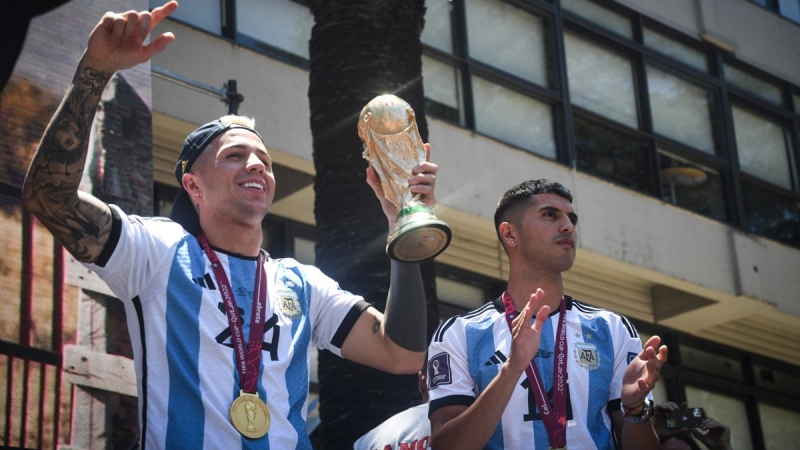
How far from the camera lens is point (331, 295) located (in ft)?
17.7

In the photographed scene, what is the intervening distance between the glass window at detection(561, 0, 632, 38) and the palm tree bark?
22.6 feet

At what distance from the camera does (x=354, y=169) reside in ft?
24.7

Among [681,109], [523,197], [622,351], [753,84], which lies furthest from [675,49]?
[622,351]

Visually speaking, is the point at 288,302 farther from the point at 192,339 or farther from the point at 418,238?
the point at 418,238

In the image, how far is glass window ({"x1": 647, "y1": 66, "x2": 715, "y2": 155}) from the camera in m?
15.3

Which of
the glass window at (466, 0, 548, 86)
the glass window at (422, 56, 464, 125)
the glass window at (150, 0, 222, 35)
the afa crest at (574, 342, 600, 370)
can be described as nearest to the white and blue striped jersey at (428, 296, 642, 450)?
the afa crest at (574, 342, 600, 370)

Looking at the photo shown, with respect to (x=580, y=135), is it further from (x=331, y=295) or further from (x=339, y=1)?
(x=331, y=295)

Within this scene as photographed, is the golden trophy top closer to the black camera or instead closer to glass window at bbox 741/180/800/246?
the black camera

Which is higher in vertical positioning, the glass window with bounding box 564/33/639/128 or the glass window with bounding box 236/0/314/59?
the glass window with bounding box 564/33/639/128

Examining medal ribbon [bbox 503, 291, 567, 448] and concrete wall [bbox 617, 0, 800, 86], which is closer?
medal ribbon [bbox 503, 291, 567, 448]

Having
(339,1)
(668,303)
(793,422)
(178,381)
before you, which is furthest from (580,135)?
(178,381)

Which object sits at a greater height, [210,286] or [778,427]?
[778,427]

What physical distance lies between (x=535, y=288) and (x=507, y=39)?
8.31 m

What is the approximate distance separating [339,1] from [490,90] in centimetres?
576
